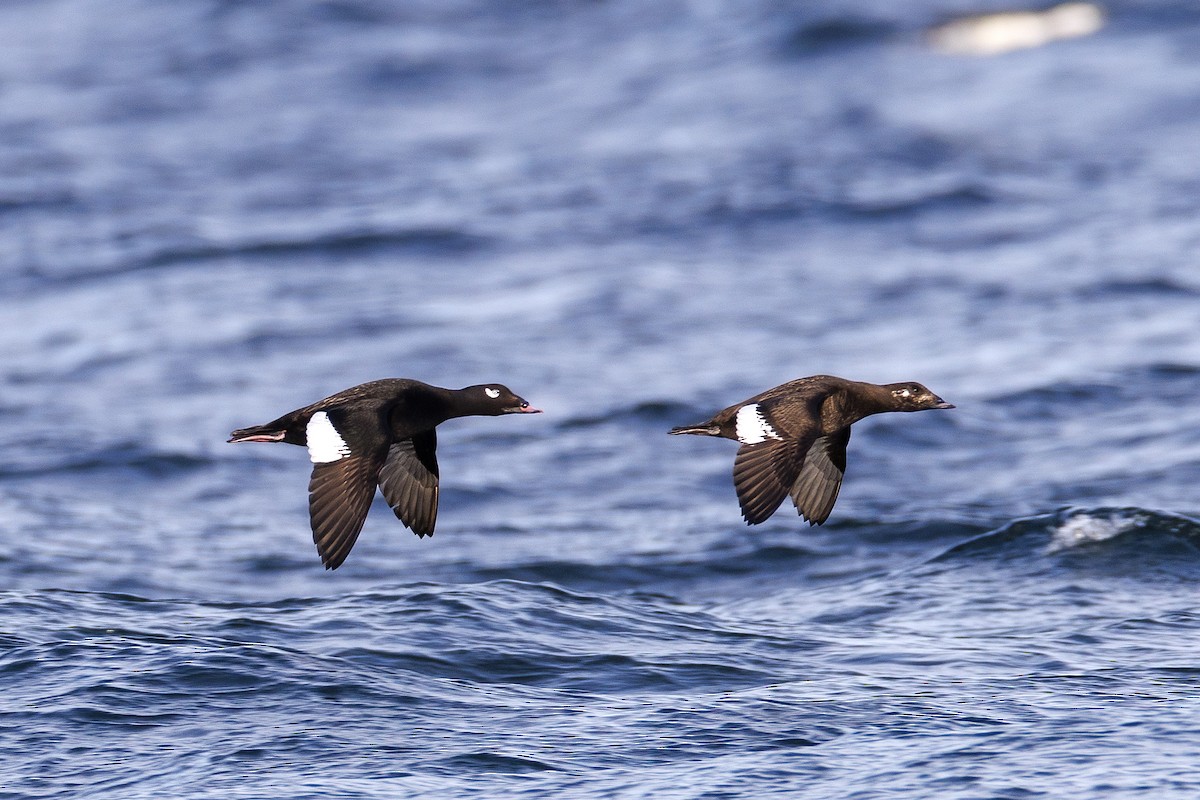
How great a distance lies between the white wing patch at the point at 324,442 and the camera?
8.40 metres

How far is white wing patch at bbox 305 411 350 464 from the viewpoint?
8398 mm

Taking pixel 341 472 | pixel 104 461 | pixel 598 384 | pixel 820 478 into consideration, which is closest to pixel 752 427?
pixel 820 478

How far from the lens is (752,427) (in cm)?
891

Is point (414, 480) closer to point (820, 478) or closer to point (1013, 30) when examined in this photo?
point (820, 478)

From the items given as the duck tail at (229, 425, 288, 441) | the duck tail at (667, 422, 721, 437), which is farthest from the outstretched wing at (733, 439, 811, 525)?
the duck tail at (229, 425, 288, 441)

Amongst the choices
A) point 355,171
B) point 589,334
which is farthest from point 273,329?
point 355,171

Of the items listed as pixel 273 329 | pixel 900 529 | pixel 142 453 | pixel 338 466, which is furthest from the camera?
pixel 273 329

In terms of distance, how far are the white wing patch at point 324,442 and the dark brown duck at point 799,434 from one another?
63.2 inches

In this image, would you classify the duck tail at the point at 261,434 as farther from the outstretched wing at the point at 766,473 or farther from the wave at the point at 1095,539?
the wave at the point at 1095,539

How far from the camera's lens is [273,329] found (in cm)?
2152

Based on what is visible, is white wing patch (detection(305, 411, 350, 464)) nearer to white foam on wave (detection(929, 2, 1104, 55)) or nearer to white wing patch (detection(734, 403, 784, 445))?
white wing patch (detection(734, 403, 784, 445))

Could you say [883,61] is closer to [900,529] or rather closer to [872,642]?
[900,529]

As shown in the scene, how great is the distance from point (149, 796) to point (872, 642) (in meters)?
4.75

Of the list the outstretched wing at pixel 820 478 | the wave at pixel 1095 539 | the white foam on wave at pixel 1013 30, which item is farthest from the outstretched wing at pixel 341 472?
the white foam on wave at pixel 1013 30
